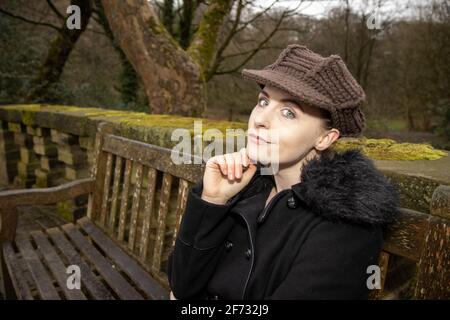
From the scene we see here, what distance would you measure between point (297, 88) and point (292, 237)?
0.55 meters

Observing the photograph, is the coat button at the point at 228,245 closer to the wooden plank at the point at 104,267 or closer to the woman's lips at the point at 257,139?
the woman's lips at the point at 257,139

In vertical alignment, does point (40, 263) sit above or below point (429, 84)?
below

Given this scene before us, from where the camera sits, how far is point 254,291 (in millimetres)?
1322

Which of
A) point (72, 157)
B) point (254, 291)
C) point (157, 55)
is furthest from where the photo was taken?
point (157, 55)

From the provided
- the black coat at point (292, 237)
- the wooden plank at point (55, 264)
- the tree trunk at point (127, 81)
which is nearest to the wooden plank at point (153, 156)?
the black coat at point (292, 237)

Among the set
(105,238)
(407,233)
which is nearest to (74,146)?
(105,238)

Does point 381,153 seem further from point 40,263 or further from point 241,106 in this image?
point 241,106

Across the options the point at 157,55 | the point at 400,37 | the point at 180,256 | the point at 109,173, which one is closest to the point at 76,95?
the point at 157,55

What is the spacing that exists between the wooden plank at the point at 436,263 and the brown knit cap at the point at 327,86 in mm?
450

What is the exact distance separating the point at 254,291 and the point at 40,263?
1.79 meters

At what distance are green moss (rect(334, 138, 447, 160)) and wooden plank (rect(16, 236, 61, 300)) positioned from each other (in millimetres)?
1901

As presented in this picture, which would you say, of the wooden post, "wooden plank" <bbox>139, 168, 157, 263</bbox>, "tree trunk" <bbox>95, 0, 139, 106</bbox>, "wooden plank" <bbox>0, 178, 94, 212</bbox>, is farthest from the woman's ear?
"tree trunk" <bbox>95, 0, 139, 106</bbox>

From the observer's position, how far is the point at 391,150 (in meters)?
1.66

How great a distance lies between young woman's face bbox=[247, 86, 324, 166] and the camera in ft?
4.15
